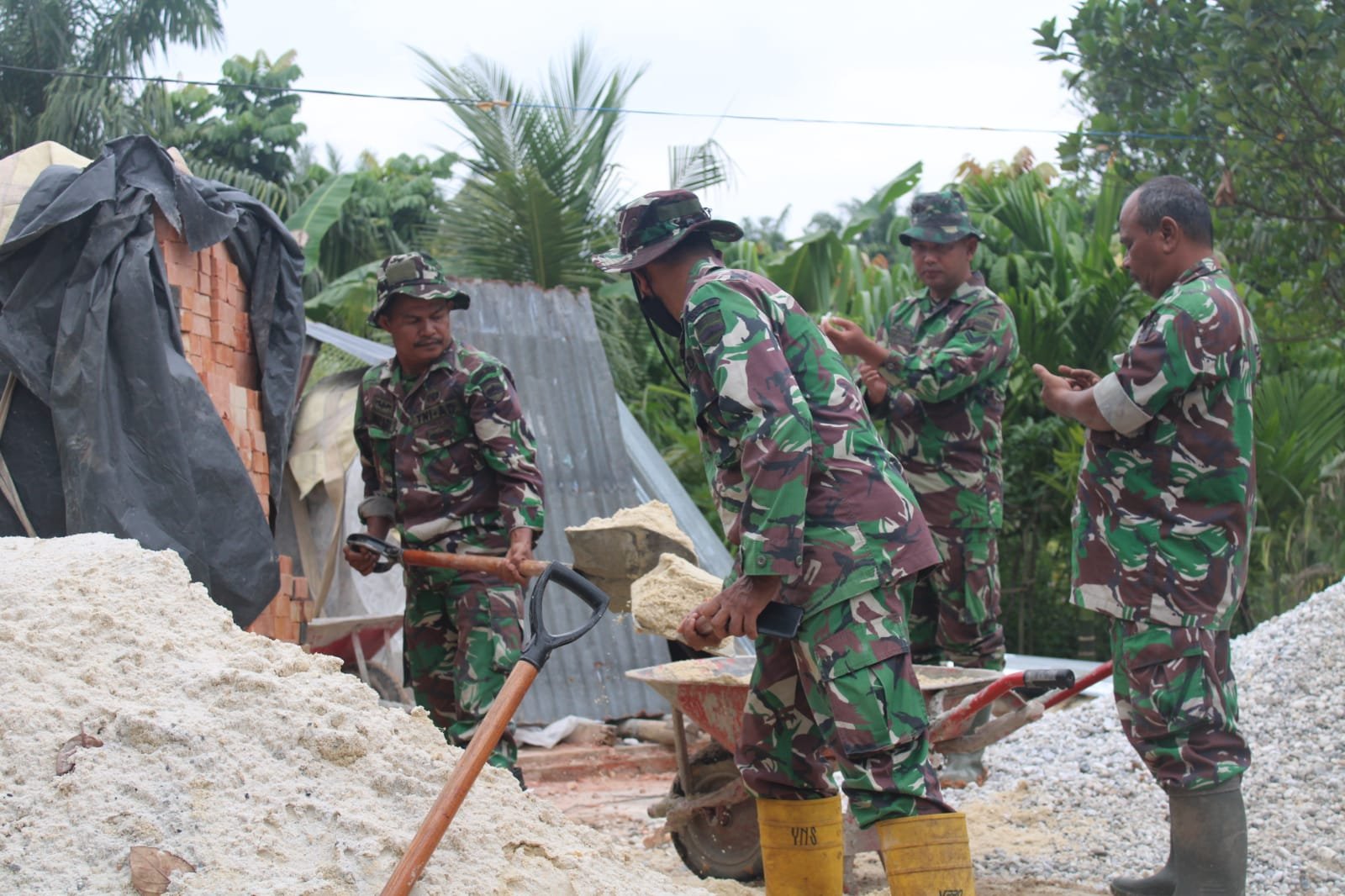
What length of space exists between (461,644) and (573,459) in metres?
3.68

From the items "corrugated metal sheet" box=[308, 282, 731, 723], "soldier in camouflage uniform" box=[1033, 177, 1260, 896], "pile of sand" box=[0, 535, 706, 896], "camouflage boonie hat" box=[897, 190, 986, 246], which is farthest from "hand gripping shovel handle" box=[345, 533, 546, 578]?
"corrugated metal sheet" box=[308, 282, 731, 723]

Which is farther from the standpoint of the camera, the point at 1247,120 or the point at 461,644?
the point at 1247,120

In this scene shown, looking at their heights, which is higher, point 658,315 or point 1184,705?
point 658,315

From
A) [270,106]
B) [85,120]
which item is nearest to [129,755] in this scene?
[85,120]

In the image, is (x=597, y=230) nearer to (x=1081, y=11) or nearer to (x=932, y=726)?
(x=1081, y=11)

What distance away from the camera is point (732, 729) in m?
4.47

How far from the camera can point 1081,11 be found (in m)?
6.43

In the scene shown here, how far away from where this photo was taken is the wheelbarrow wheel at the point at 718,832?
4691 mm

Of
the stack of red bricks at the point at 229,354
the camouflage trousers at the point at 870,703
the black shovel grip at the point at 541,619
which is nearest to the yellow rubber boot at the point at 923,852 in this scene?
the camouflage trousers at the point at 870,703

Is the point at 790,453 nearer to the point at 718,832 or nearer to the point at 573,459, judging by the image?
the point at 718,832

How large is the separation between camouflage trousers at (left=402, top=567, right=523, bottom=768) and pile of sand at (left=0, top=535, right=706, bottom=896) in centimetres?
141

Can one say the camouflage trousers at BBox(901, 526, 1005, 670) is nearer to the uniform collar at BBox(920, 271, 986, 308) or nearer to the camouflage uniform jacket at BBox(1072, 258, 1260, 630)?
the uniform collar at BBox(920, 271, 986, 308)

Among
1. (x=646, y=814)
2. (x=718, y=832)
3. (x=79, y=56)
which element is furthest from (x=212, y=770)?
(x=79, y=56)

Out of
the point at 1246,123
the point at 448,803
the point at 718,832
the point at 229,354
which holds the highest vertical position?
the point at 1246,123
